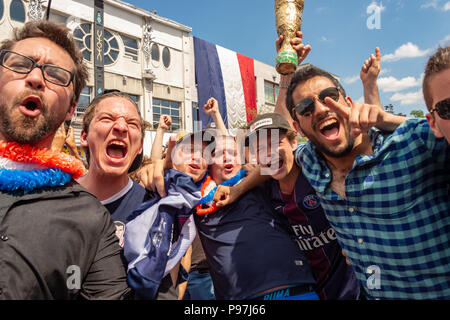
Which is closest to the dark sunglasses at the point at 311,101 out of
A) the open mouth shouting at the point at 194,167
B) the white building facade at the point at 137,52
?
the open mouth shouting at the point at 194,167

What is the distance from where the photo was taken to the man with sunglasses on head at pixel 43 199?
1355 mm

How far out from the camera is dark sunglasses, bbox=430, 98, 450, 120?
1.41m

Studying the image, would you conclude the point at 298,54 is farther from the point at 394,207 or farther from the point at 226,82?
the point at 226,82

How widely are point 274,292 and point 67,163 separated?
1.63 metres

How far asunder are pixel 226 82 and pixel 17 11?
45.0 ft

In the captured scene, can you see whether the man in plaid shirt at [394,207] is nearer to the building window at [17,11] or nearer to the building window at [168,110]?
the building window at [168,110]

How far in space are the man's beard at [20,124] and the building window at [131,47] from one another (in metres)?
21.3

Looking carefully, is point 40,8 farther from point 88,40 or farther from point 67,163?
point 67,163

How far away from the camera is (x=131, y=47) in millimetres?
21234

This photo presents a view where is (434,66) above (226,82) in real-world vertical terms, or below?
below

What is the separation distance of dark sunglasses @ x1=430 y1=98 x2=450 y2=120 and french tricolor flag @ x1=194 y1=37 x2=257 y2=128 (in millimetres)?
19460

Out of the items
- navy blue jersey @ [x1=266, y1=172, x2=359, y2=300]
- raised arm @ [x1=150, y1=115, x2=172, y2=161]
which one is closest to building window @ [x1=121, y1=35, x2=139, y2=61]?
raised arm @ [x1=150, y1=115, x2=172, y2=161]

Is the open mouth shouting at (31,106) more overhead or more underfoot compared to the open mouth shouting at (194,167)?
more overhead

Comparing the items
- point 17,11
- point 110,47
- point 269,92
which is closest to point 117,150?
point 17,11
